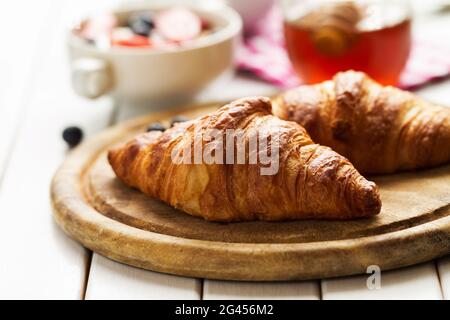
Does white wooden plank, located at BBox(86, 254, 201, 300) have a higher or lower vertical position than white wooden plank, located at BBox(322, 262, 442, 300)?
lower

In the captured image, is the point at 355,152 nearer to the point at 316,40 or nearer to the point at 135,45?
the point at 316,40

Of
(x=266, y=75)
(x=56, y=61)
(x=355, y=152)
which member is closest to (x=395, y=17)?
(x=266, y=75)

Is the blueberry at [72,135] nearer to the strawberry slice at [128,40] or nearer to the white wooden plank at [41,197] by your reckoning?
the white wooden plank at [41,197]

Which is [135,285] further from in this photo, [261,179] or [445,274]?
[445,274]

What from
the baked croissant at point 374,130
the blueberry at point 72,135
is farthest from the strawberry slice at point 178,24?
the baked croissant at point 374,130

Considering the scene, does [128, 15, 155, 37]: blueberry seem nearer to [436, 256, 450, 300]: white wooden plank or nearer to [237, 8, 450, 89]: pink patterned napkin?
[237, 8, 450, 89]: pink patterned napkin

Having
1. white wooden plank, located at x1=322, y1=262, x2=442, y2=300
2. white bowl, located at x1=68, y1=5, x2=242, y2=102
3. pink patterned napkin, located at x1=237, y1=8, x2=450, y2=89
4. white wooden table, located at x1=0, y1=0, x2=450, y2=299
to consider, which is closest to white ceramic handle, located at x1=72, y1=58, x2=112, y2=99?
white bowl, located at x1=68, y1=5, x2=242, y2=102
